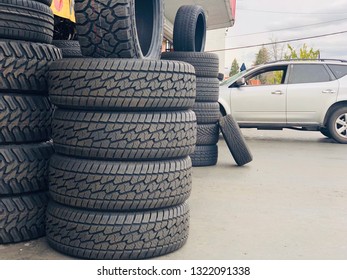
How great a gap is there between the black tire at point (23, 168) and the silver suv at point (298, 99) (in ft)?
25.7

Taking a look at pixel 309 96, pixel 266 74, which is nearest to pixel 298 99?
pixel 309 96

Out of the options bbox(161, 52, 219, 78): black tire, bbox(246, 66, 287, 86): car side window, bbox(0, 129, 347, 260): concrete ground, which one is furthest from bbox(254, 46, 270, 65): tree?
bbox(161, 52, 219, 78): black tire

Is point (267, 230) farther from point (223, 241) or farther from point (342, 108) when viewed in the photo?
point (342, 108)

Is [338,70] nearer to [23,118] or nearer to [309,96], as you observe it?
[309,96]

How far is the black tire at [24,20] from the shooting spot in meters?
3.51

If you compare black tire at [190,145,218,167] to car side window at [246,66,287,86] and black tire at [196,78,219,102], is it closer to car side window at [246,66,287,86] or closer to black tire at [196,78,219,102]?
black tire at [196,78,219,102]

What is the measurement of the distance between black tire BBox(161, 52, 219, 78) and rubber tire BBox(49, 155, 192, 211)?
370cm

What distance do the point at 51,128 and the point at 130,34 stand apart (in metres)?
0.89

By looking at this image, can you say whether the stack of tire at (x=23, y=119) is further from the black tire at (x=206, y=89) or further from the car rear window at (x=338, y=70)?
the car rear window at (x=338, y=70)

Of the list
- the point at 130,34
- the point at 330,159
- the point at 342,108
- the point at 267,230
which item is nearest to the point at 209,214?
the point at 267,230

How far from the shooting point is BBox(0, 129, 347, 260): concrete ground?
3555 mm

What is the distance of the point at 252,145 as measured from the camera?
411 inches

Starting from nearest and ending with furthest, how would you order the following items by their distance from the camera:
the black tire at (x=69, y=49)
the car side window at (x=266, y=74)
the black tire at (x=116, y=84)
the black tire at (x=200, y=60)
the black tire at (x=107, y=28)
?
the black tire at (x=116, y=84) < the black tire at (x=107, y=28) < the black tire at (x=69, y=49) < the black tire at (x=200, y=60) < the car side window at (x=266, y=74)

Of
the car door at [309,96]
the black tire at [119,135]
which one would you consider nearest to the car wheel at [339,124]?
the car door at [309,96]
